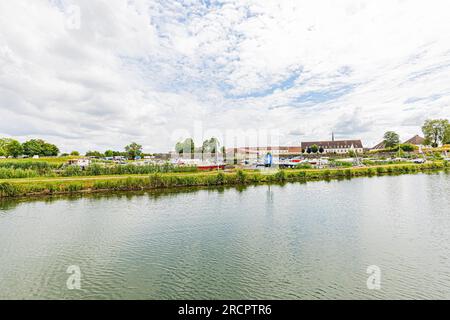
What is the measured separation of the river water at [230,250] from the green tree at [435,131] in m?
96.6

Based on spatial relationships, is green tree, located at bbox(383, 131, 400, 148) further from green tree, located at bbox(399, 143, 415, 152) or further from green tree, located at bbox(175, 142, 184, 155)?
green tree, located at bbox(175, 142, 184, 155)

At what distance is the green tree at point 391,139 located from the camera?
371 ft

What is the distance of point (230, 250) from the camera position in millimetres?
12680

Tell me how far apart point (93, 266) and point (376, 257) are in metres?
12.7

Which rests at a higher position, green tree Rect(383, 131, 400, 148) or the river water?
green tree Rect(383, 131, 400, 148)

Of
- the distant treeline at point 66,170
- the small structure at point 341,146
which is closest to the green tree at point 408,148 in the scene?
the small structure at point 341,146

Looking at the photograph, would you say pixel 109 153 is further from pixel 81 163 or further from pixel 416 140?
pixel 416 140

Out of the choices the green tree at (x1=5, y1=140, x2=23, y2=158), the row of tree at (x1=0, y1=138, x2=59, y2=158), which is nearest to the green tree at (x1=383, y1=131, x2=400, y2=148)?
the row of tree at (x1=0, y1=138, x2=59, y2=158)

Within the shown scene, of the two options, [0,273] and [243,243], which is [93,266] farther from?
[243,243]

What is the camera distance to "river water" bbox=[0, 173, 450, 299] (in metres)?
9.24

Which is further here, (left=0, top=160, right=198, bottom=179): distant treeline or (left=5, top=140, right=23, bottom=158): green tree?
(left=5, top=140, right=23, bottom=158): green tree

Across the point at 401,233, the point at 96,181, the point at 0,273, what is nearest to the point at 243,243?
the point at 401,233

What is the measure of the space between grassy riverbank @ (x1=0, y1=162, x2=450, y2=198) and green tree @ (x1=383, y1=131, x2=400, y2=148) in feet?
245

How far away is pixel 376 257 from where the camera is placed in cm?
1152
